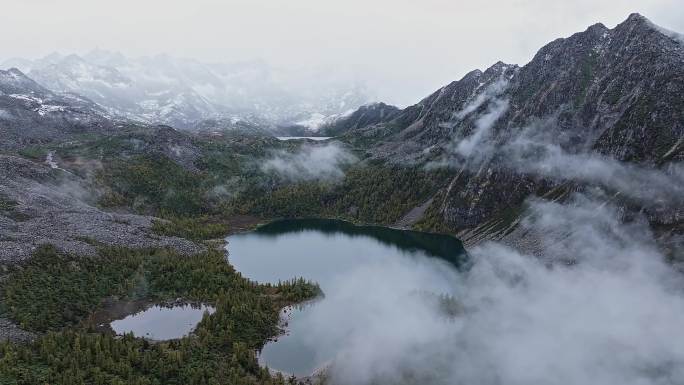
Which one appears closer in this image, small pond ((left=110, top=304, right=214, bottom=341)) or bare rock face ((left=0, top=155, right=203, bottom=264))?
small pond ((left=110, top=304, right=214, bottom=341))

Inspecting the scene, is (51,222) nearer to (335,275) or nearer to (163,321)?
(163,321)

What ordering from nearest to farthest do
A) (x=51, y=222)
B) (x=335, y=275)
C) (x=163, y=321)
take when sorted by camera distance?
(x=163, y=321) → (x=51, y=222) → (x=335, y=275)

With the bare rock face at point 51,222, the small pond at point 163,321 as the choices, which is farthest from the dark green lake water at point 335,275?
the bare rock face at point 51,222

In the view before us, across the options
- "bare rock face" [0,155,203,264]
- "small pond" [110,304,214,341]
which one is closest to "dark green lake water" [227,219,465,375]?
"small pond" [110,304,214,341]

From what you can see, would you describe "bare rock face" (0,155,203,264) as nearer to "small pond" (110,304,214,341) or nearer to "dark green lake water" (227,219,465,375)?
"small pond" (110,304,214,341)

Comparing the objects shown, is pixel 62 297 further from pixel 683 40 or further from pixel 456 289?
pixel 683 40

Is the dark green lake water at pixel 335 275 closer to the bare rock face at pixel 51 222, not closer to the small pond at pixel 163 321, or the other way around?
the small pond at pixel 163 321

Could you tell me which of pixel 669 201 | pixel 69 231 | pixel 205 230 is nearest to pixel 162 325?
pixel 69 231

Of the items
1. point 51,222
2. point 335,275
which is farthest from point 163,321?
point 335,275
